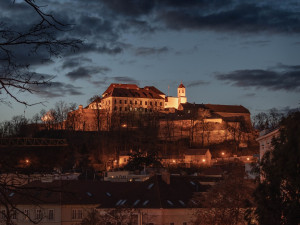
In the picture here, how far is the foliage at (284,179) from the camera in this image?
42.2ft

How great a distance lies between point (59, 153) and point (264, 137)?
62388mm

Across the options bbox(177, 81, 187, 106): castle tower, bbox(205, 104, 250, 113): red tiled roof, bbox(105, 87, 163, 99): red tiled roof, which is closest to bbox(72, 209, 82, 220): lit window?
bbox(205, 104, 250, 113): red tiled roof

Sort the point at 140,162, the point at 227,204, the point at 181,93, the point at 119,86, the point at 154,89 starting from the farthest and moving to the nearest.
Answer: the point at 181,93
the point at 154,89
the point at 119,86
the point at 140,162
the point at 227,204

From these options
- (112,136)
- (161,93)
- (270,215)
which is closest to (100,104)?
(161,93)

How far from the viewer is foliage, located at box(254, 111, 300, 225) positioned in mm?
12875

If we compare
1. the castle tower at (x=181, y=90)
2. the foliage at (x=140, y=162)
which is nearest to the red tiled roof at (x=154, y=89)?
the castle tower at (x=181, y=90)

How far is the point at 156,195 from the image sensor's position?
5188cm

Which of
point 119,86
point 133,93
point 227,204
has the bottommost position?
point 227,204

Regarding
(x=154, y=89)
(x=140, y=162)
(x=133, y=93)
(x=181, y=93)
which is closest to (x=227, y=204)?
(x=140, y=162)

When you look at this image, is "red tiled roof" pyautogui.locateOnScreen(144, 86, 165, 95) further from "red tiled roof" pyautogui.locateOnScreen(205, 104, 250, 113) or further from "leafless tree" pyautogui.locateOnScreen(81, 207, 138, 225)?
"leafless tree" pyautogui.locateOnScreen(81, 207, 138, 225)

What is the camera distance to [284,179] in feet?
49.2

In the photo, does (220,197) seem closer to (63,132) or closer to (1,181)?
(1,181)

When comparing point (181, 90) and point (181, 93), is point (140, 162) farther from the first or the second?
point (181, 90)

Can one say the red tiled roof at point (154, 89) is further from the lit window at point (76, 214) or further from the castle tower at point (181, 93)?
the lit window at point (76, 214)
